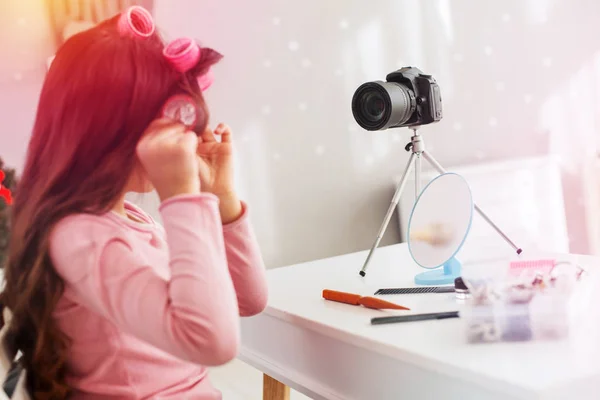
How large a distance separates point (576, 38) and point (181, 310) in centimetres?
191

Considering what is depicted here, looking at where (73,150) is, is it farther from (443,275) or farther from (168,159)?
(443,275)

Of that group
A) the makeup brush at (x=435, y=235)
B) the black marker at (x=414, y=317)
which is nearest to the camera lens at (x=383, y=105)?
the makeup brush at (x=435, y=235)

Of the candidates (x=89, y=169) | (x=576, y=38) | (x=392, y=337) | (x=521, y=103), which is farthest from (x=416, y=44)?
(x=89, y=169)

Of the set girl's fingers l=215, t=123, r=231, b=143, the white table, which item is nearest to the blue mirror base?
the white table

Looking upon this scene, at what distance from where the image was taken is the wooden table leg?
99cm

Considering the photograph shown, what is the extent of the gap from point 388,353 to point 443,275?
30 centimetres

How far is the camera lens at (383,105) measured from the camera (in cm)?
102

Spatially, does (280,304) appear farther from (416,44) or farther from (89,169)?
(416,44)

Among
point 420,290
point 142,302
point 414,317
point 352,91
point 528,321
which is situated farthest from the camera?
point 352,91

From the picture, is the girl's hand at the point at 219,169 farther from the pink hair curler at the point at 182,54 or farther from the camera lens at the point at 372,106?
the camera lens at the point at 372,106

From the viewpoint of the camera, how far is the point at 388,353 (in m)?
0.68

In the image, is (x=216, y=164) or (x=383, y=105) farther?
(x=383, y=105)

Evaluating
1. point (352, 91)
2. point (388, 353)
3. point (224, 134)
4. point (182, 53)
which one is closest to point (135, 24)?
point (182, 53)

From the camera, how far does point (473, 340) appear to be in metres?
0.65
